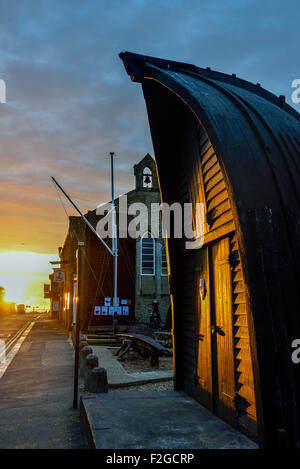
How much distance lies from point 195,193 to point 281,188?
2.70 metres

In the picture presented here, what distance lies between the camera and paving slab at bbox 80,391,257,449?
4.01m

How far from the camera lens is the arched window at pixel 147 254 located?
26594 mm

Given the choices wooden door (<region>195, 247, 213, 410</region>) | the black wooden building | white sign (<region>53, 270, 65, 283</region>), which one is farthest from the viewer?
white sign (<region>53, 270, 65, 283</region>)

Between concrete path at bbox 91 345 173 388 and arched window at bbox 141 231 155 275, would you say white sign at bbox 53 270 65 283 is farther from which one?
concrete path at bbox 91 345 173 388

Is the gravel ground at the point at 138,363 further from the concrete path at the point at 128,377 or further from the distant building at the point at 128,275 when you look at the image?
the distant building at the point at 128,275

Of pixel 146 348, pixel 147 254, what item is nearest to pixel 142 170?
pixel 147 254

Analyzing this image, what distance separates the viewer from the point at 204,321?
5.91 m

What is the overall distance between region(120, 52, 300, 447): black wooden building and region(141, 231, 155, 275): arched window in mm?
19443

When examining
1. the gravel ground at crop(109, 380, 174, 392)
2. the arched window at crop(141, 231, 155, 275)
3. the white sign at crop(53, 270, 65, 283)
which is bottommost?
the gravel ground at crop(109, 380, 174, 392)

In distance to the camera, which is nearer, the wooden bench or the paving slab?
the paving slab

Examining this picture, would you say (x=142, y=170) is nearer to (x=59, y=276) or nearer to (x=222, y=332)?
(x=59, y=276)

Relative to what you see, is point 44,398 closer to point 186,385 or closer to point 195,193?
point 186,385

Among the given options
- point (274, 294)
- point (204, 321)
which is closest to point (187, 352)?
point (204, 321)

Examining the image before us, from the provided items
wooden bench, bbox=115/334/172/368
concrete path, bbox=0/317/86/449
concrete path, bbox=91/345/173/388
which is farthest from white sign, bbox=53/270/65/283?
concrete path, bbox=91/345/173/388
